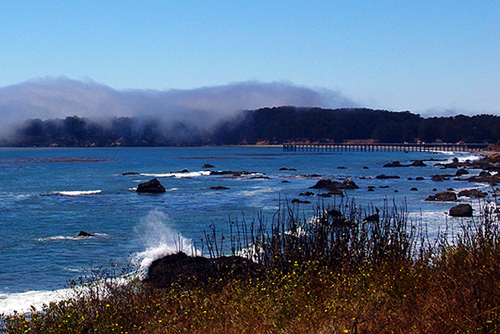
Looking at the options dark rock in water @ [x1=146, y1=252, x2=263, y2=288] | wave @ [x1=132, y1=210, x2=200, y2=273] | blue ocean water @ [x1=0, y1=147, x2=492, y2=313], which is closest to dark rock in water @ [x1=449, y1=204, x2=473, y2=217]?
blue ocean water @ [x1=0, y1=147, x2=492, y2=313]

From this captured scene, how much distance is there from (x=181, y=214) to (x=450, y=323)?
29387 millimetres

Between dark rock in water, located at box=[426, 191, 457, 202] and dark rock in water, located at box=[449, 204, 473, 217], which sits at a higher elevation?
dark rock in water, located at box=[449, 204, 473, 217]

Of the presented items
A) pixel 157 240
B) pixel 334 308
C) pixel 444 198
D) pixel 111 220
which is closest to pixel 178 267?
pixel 157 240

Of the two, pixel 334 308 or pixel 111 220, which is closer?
pixel 334 308

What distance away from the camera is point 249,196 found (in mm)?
46688

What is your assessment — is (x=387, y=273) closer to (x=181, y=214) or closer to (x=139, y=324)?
(x=139, y=324)

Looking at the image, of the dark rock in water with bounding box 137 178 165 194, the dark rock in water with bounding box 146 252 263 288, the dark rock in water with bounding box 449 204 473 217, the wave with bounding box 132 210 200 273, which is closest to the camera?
the dark rock in water with bounding box 146 252 263 288

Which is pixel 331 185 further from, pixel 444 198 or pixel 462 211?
pixel 462 211

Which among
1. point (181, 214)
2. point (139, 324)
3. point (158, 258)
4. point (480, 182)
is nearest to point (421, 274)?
point (139, 324)

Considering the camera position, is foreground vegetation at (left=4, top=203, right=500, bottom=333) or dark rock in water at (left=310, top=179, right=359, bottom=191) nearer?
foreground vegetation at (left=4, top=203, right=500, bottom=333)

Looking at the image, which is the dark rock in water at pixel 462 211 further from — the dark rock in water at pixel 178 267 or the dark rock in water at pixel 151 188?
the dark rock in water at pixel 151 188

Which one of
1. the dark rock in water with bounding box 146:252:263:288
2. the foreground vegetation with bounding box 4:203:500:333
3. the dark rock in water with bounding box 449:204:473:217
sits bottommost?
the dark rock in water with bounding box 449:204:473:217

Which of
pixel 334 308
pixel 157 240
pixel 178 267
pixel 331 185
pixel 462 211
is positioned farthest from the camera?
pixel 331 185

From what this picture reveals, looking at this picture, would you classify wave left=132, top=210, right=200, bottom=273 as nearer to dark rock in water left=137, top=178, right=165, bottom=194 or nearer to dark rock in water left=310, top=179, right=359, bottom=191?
dark rock in water left=137, top=178, right=165, bottom=194
